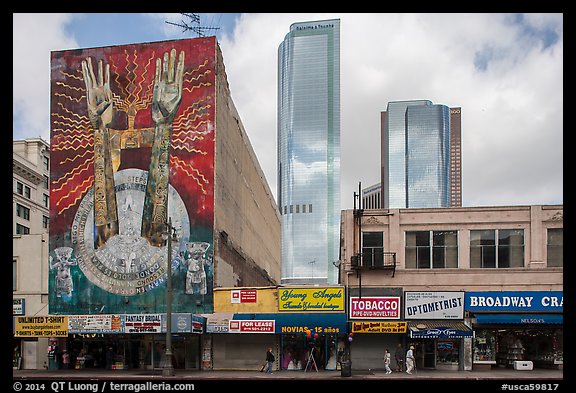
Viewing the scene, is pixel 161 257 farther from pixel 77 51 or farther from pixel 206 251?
pixel 77 51

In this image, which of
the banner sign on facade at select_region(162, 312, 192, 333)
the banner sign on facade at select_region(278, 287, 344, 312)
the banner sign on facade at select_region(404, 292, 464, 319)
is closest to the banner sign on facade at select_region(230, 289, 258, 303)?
the banner sign on facade at select_region(278, 287, 344, 312)

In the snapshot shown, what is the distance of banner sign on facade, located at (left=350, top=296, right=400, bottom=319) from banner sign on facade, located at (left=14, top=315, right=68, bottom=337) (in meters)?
17.8

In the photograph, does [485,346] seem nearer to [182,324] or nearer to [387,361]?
[387,361]

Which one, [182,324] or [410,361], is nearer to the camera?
[410,361]

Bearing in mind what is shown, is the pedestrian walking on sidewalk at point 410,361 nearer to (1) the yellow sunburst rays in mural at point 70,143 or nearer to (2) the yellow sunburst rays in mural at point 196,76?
(2) the yellow sunburst rays in mural at point 196,76

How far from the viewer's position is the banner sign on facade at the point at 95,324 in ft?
127

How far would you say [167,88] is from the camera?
1737 inches

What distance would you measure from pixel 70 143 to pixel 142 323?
15.2 m

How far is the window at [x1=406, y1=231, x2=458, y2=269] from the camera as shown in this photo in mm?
39812

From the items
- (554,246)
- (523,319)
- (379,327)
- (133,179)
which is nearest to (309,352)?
(379,327)

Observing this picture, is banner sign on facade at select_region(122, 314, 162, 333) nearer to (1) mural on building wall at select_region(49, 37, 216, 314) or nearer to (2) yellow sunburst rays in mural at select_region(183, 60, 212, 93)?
(1) mural on building wall at select_region(49, 37, 216, 314)

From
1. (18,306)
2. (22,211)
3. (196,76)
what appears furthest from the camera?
(22,211)

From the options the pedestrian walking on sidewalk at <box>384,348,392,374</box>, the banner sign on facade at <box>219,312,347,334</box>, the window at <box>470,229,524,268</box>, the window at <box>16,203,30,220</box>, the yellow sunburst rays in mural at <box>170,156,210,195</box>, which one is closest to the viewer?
A: the pedestrian walking on sidewalk at <box>384,348,392,374</box>

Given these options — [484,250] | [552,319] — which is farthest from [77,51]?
[552,319]
